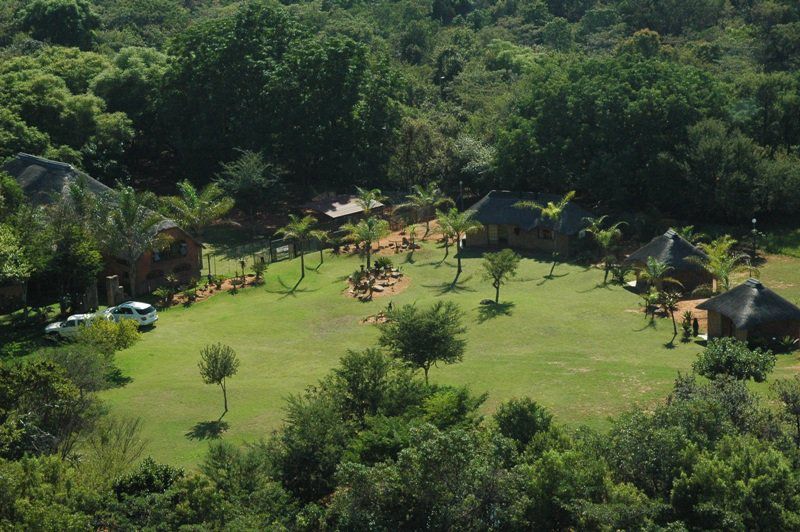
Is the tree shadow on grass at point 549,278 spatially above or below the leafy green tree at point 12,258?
below

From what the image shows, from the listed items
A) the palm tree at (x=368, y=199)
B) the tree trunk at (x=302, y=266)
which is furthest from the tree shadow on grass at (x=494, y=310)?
the palm tree at (x=368, y=199)

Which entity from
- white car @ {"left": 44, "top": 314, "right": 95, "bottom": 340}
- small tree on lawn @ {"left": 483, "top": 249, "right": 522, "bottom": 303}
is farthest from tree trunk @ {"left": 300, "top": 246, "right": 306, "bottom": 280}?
white car @ {"left": 44, "top": 314, "right": 95, "bottom": 340}

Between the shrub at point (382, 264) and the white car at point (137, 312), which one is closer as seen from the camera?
the white car at point (137, 312)

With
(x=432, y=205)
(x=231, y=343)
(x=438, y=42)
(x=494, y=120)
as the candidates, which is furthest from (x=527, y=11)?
(x=231, y=343)

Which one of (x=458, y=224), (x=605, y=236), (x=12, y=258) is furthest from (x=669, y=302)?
(x=12, y=258)

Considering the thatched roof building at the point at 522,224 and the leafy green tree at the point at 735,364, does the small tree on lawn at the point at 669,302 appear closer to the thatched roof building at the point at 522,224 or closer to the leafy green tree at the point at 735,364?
the leafy green tree at the point at 735,364

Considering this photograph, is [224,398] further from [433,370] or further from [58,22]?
[58,22]
